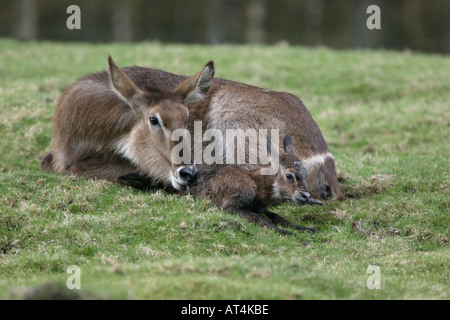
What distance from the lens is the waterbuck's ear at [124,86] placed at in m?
9.49

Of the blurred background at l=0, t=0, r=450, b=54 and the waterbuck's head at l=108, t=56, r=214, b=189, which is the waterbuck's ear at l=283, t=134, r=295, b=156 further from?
the blurred background at l=0, t=0, r=450, b=54

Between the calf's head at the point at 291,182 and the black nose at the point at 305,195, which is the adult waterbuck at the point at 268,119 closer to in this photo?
the calf's head at the point at 291,182

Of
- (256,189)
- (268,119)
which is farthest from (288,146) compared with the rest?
(256,189)

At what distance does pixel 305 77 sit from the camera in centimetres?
1919

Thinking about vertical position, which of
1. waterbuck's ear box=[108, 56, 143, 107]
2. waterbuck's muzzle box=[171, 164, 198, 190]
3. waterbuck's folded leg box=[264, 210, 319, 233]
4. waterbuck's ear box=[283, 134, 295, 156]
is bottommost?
waterbuck's folded leg box=[264, 210, 319, 233]

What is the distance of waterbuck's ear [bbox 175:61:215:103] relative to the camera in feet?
31.7

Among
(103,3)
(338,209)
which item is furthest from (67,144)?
(103,3)

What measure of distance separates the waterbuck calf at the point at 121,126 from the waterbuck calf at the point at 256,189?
1.96 feet

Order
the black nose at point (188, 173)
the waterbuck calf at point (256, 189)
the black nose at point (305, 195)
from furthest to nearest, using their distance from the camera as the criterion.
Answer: the waterbuck calf at point (256, 189) → the black nose at point (305, 195) → the black nose at point (188, 173)

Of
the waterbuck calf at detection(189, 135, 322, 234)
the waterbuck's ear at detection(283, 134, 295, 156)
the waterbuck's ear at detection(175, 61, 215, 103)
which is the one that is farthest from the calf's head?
the waterbuck's ear at detection(175, 61, 215, 103)

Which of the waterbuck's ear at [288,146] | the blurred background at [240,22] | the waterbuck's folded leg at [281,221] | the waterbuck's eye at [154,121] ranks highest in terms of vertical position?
the blurred background at [240,22]

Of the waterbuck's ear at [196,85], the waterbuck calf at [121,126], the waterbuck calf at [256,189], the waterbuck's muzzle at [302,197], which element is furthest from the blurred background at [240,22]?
the waterbuck's muzzle at [302,197]

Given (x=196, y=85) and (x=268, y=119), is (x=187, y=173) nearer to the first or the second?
(x=196, y=85)
